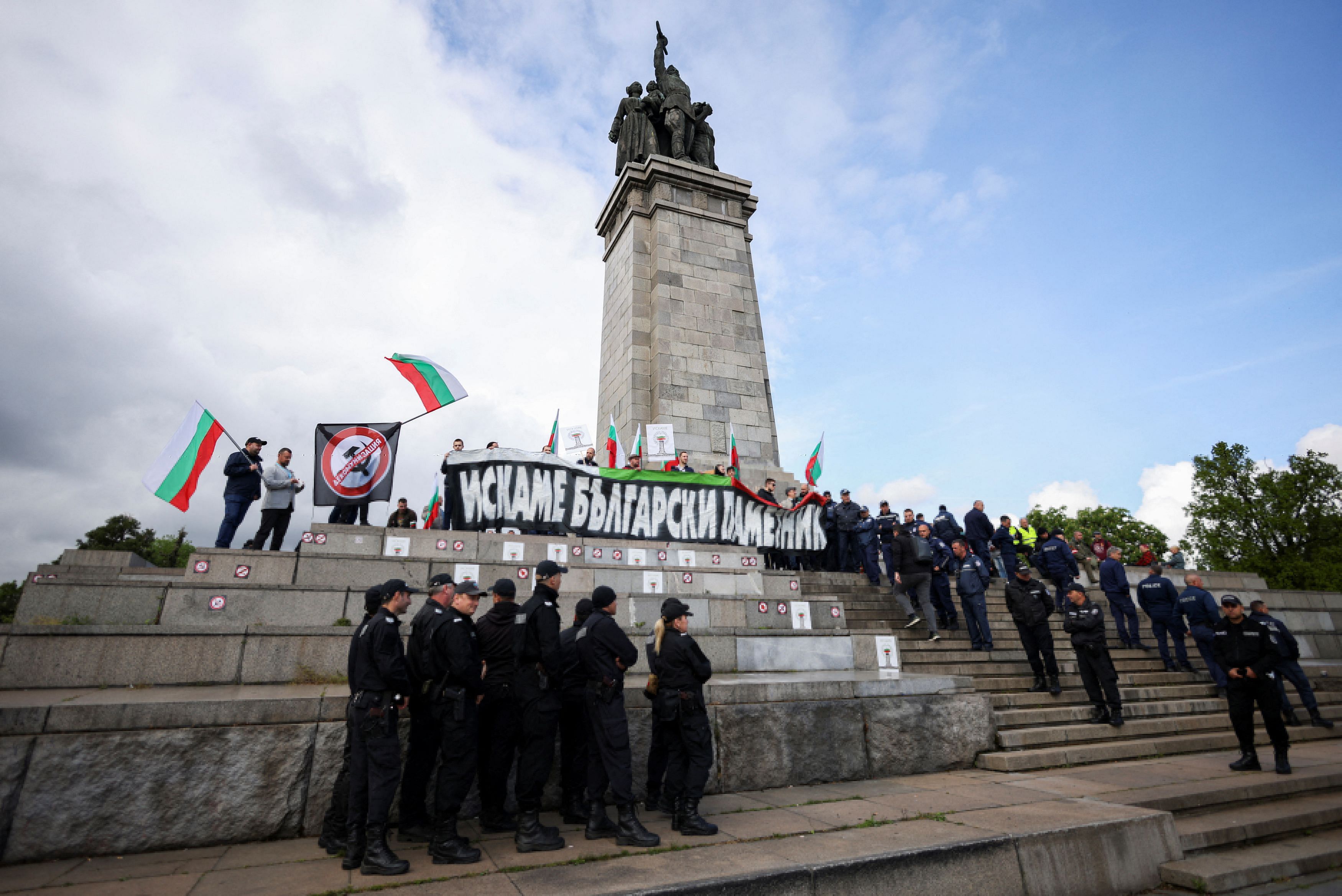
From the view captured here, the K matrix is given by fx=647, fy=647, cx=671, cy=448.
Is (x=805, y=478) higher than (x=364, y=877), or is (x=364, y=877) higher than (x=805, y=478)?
(x=805, y=478)

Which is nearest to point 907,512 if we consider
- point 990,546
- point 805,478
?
point 990,546

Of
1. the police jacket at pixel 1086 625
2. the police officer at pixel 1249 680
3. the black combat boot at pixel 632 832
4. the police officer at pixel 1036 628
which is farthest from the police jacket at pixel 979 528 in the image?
the black combat boot at pixel 632 832

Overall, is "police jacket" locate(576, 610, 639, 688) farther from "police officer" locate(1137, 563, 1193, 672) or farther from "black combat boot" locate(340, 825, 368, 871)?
"police officer" locate(1137, 563, 1193, 672)

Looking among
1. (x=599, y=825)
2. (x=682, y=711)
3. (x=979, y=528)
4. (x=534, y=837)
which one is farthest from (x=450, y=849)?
(x=979, y=528)

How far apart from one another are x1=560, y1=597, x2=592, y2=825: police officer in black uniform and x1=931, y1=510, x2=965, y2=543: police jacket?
35.3 ft

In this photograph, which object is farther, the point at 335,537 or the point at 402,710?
the point at 335,537

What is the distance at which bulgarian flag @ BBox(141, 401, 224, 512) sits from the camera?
10.2m

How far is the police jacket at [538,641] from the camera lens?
223 inches

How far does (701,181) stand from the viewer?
76.7 feet

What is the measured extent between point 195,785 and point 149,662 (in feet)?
7.77

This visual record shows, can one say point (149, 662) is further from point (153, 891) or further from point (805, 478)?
point (805, 478)

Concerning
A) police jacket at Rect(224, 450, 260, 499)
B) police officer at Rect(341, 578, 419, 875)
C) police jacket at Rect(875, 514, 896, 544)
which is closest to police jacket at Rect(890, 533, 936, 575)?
police jacket at Rect(875, 514, 896, 544)

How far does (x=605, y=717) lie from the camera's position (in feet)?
18.6

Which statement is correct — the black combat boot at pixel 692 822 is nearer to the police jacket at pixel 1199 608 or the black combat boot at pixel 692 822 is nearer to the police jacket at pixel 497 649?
the police jacket at pixel 497 649
